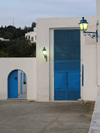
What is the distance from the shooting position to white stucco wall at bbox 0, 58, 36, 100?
16.8 meters

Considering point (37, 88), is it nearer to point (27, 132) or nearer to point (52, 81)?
point (52, 81)

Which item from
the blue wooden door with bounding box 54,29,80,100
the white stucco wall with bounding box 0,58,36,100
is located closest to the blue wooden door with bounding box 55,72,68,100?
the blue wooden door with bounding box 54,29,80,100

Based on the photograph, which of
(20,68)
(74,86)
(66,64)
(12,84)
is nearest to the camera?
(74,86)

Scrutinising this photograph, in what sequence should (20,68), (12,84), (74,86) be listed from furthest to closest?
(12,84) < (20,68) < (74,86)

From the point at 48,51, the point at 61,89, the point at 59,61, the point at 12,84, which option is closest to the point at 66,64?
the point at 59,61

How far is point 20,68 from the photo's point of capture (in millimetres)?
16922

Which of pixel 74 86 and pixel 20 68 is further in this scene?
pixel 20 68

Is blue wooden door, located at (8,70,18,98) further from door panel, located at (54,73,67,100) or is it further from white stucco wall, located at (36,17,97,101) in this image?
door panel, located at (54,73,67,100)

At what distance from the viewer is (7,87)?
55.5ft

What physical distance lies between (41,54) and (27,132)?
9.04m

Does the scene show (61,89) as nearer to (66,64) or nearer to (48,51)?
(66,64)

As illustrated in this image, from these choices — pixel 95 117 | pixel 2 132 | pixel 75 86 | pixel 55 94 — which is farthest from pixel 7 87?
pixel 95 117

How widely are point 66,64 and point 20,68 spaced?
9.19ft

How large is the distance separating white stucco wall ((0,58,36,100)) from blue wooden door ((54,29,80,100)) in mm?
1342
